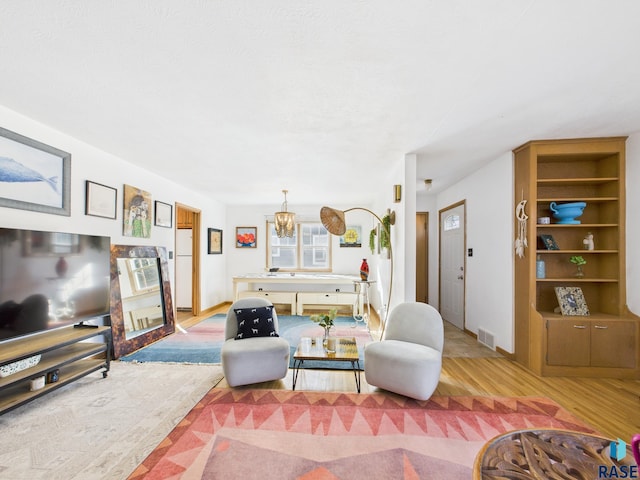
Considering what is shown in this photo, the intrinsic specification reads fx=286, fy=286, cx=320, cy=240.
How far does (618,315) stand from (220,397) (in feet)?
13.4

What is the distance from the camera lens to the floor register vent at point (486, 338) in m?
3.73

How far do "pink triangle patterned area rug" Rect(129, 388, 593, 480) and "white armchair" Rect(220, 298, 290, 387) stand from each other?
16cm

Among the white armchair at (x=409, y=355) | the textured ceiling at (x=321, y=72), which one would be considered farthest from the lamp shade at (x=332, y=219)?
the white armchair at (x=409, y=355)

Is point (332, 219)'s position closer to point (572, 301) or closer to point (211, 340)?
point (211, 340)

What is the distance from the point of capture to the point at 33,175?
2580mm

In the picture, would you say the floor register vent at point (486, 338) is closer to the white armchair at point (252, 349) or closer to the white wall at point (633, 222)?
the white wall at point (633, 222)

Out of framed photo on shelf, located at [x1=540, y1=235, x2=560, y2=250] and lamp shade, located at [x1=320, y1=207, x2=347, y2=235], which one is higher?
lamp shade, located at [x1=320, y1=207, x2=347, y2=235]

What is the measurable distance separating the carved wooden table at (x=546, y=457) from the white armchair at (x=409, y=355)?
107cm

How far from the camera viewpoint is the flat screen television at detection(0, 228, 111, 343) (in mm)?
2192

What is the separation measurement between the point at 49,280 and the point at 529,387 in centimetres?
447

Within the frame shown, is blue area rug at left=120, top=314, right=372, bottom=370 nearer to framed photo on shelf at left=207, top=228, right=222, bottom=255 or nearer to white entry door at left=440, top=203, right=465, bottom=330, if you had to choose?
framed photo on shelf at left=207, top=228, right=222, bottom=255

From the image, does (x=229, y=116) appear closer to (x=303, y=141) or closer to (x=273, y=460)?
(x=303, y=141)

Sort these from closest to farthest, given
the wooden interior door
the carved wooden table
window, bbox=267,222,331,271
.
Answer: the carved wooden table
the wooden interior door
window, bbox=267,222,331,271

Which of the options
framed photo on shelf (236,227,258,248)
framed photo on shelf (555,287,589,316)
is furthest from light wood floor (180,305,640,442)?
framed photo on shelf (236,227,258,248)
